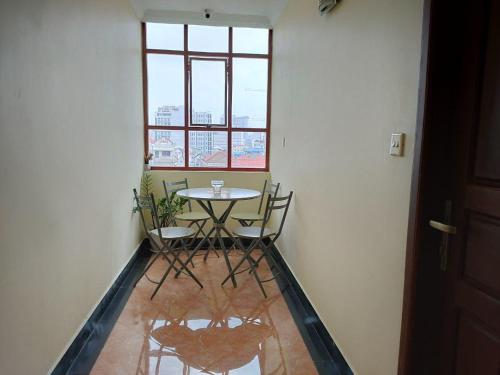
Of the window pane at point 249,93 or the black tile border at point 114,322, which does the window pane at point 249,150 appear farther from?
the black tile border at point 114,322

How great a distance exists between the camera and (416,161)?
1.35 metres

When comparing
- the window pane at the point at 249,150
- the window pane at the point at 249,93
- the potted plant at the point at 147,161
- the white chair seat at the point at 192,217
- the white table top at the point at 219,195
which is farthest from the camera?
the window pane at the point at 249,150

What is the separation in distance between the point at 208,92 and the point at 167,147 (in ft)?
2.81

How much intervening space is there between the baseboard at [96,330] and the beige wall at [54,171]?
0.07 meters

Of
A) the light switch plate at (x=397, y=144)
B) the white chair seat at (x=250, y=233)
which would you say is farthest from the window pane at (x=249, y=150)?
the light switch plate at (x=397, y=144)

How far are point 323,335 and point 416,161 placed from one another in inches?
59.0

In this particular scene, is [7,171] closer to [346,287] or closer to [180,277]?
[346,287]

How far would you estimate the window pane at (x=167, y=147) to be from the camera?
446 cm

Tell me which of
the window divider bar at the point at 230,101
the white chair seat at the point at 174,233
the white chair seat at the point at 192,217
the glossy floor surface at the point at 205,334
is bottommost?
the glossy floor surface at the point at 205,334

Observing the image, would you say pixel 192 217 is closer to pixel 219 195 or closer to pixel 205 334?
pixel 219 195

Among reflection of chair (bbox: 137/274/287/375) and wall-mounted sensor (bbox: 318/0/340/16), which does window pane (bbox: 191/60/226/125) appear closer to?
wall-mounted sensor (bbox: 318/0/340/16)

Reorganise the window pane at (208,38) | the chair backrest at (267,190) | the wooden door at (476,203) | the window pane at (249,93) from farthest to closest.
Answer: the window pane at (249,93) < the window pane at (208,38) < the chair backrest at (267,190) < the wooden door at (476,203)

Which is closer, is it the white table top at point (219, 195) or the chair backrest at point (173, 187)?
the white table top at point (219, 195)

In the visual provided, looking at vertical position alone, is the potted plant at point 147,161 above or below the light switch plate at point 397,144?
below
